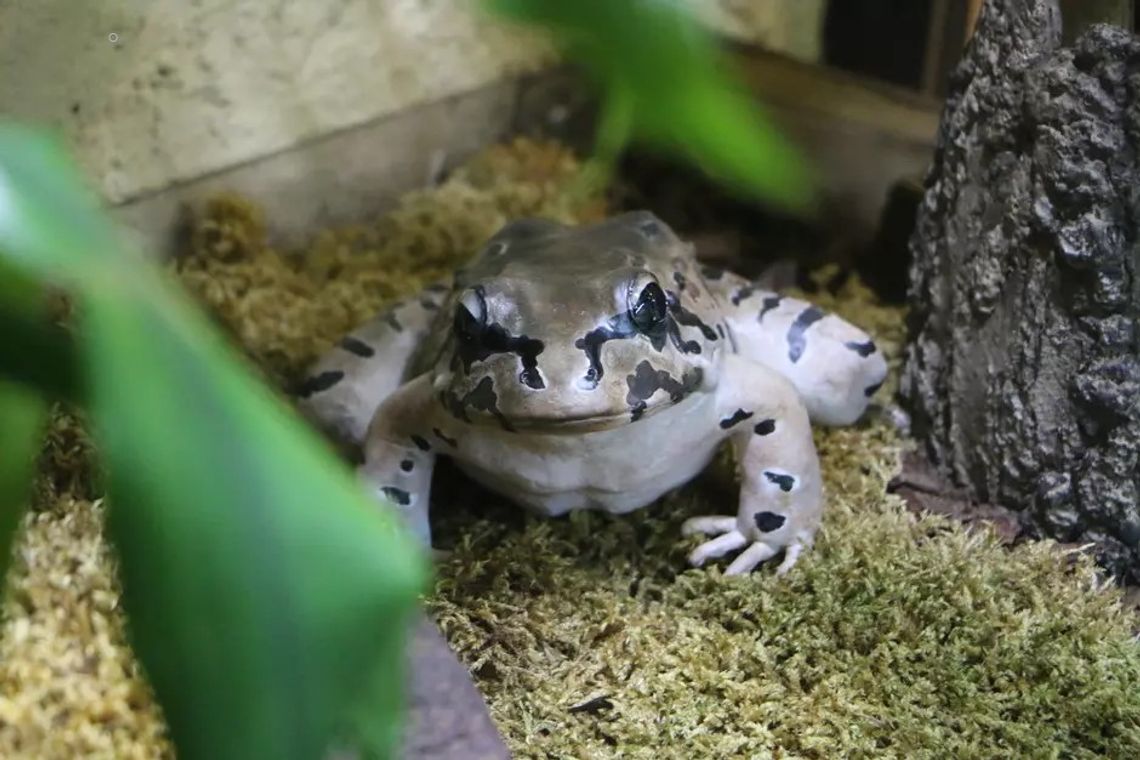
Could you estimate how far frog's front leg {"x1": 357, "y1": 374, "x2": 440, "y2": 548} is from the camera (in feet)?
5.79

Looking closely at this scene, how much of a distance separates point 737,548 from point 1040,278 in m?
0.59

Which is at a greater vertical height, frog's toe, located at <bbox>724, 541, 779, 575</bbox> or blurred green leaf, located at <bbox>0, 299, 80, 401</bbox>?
blurred green leaf, located at <bbox>0, 299, 80, 401</bbox>

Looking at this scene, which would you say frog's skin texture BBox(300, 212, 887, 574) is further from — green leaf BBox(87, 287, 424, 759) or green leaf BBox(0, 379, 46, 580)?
green leaf BBox(87, 287, 424, 759)

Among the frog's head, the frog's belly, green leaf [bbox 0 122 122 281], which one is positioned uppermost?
green leaf [bbox 0 122 122 281]

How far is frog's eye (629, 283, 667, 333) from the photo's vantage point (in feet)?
5.10

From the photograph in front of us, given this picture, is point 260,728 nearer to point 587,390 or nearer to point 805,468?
point 587,390

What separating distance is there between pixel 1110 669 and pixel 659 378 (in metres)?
0.69

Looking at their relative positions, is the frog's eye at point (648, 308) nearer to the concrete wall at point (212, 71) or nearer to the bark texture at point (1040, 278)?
the bark texture at point (1040, 278)

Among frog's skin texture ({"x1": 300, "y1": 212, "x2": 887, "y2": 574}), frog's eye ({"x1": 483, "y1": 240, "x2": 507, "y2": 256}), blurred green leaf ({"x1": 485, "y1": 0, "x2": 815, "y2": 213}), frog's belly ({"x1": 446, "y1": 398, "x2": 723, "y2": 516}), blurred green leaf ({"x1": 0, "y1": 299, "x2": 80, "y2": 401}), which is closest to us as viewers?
blurred green leaf ({"x1": 485, "y1": 0, "x2": 815, "y2": 213})

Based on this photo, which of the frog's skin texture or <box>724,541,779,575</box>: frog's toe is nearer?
the frog's skin texture

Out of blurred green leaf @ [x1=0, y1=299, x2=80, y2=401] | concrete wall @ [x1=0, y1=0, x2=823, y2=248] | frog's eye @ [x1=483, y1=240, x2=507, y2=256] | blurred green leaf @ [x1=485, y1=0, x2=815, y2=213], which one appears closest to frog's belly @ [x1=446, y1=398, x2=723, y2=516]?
frog's eye @ [x1=483, y1=240, x2=507, y2=256]

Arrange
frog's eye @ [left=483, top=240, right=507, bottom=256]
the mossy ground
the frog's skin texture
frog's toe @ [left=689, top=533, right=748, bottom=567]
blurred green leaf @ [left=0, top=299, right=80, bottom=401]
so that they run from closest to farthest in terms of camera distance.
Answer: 1. blurred green leaf @ [left=0, top=299, right=80, bottom=401]
2. the mossy ground
3. the frog's skin texture
4. frog's toe @ [left=689, top=533, right=748, bottom=567]
5. frog's eye @ [left=483, top=240, right=507, bottom=256]

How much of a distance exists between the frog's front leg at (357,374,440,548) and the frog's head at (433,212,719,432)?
0.11 meters

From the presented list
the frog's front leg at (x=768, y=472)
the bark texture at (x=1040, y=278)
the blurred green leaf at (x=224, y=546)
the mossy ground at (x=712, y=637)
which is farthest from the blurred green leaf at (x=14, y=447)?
the bark texture at (x=1040, y=278)
